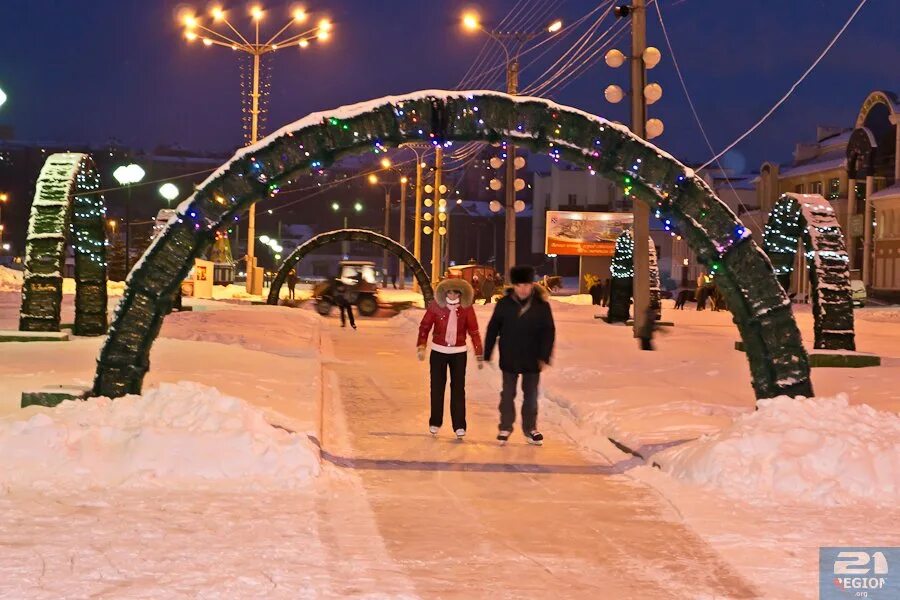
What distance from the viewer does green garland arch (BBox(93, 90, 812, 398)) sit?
11.4m

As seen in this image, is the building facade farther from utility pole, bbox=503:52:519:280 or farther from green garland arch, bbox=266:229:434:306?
utility pole, bbox=503:52:519:280

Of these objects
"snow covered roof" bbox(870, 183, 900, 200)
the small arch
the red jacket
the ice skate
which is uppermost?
the small arch

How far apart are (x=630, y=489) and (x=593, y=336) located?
648 inches

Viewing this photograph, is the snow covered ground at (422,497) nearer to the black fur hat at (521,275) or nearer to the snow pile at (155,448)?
the snow pile at (155,448)

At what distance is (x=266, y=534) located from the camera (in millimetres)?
7371

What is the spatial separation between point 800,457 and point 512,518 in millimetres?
2587

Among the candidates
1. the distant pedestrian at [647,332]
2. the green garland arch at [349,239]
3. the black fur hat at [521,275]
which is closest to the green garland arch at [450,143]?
the black fur hat at [521,275]

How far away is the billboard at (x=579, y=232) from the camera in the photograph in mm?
71562

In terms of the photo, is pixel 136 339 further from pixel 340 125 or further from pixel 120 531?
pixel 120 531

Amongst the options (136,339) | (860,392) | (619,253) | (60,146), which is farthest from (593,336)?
(60,146)

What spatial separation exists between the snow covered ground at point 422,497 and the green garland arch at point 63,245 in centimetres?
629

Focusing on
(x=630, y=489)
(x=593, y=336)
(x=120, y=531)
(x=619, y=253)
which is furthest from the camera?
(x=619, y=253)

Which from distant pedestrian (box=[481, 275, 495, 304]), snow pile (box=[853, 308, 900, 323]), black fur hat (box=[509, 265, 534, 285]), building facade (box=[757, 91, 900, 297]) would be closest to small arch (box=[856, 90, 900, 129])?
building facade (box=[757, 91, 900, 297])

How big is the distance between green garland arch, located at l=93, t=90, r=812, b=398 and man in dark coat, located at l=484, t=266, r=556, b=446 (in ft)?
4.89
